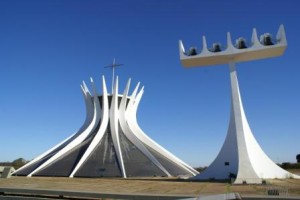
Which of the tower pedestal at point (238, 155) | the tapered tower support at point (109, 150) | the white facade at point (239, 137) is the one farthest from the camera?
the tapered tower support at point (109, 150)

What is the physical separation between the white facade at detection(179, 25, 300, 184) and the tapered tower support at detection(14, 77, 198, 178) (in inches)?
391

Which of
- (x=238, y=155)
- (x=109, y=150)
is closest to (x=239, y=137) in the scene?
(x=238, y=155)

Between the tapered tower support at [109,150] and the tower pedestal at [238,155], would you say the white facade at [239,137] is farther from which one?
the tapered tower support at [109,150]

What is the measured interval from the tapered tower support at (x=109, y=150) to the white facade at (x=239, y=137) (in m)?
9.94

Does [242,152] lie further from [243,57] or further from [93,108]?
[93,108]

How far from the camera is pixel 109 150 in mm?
36094

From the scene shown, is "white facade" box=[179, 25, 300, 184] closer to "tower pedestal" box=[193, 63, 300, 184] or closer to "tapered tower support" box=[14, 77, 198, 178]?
"tower pedestal" box=[193, 63, 300, 184]

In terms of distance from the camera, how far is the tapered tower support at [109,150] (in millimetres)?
32469

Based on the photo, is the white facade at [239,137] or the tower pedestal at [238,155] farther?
the white facade at [239,137]

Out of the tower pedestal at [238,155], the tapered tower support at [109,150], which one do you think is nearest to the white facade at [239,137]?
the tower pedestal at [238,155]

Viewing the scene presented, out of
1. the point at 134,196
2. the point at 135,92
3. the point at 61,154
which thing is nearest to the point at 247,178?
the point at 134,196

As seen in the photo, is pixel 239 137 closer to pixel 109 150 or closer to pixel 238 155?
pixel 238 155

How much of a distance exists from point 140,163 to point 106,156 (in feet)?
12.5

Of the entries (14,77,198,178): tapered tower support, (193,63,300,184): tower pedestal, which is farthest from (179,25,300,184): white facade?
(14,77,198,178): tapered tower support
